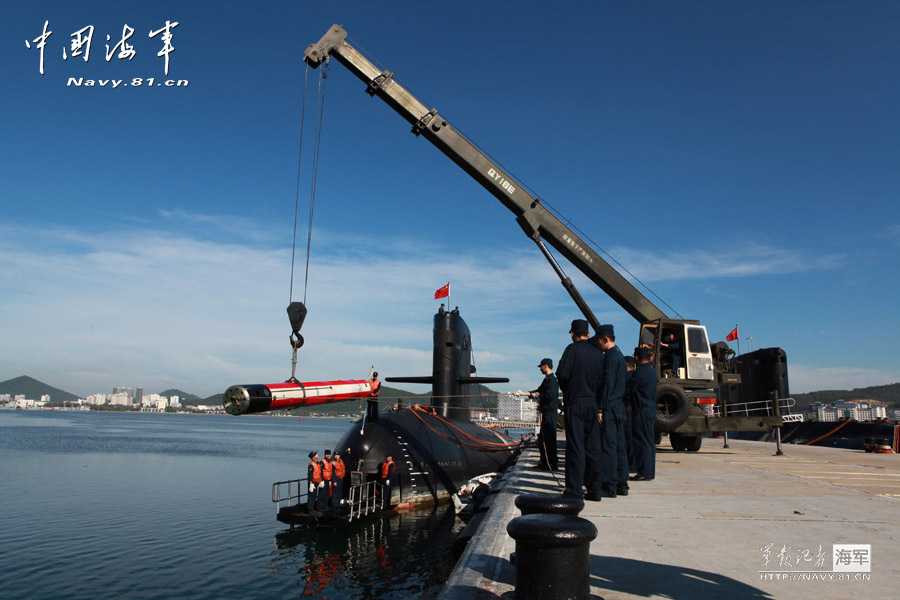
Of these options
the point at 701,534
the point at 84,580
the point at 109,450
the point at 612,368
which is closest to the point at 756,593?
the point at 701,534

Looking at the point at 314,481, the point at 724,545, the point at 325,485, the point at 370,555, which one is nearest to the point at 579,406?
the point at 724,545

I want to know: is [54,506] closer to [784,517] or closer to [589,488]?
[589,488]

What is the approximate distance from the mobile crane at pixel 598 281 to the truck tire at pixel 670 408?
0.85 feet

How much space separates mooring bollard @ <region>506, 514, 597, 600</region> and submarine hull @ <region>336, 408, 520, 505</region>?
14657 mm

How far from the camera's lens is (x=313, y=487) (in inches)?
613

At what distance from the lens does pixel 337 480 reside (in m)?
16.2

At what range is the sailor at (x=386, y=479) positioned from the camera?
1677 cm

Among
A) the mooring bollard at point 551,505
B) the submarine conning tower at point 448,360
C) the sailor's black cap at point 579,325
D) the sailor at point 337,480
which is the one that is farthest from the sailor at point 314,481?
the mooring bollard at point 551,505

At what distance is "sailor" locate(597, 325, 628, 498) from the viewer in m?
6.55

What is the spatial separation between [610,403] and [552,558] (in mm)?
4200

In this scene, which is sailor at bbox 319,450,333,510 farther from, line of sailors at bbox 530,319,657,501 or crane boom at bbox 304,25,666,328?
line of sailors at bbox 530,319,657,501

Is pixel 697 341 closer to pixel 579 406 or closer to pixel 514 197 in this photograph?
pixel 514 197

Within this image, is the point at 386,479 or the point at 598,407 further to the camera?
the point at 386,479

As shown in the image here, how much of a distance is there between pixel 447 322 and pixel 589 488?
15129 mm
